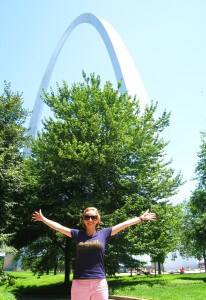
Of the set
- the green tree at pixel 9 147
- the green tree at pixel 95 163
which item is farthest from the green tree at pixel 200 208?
the green tree at pixel 9 147

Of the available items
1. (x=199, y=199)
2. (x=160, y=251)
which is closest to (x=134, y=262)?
(x=160, y=251)

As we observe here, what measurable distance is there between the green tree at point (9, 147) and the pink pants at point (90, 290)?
1174cm

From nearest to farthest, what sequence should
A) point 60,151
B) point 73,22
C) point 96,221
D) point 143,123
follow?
point 96,221, point 60,151, point 143,123, point 73,22

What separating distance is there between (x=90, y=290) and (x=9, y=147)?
13247 mm

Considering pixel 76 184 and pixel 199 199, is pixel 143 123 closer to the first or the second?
pixel 76 184

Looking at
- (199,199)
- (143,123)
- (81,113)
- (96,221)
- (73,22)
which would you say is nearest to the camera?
(96,221)

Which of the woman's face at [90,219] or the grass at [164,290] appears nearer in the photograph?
the woman's face at [90,219]

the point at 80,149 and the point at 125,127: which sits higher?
the point at 125,127

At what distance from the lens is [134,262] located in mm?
18359

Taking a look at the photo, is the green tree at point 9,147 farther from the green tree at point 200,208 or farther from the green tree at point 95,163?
the green tree at point 200,208

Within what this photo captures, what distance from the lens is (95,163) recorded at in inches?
712

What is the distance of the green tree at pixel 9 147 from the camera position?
1587 cm

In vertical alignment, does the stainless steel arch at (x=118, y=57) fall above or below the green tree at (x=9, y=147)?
above

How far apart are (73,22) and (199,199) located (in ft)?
117
